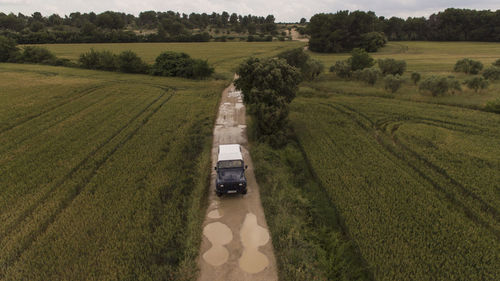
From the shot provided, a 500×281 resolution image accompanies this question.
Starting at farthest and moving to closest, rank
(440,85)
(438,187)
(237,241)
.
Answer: (440,85) < (438,187) < (237,241)

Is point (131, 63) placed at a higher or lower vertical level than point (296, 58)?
lower

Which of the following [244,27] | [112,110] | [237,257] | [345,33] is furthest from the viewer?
[244,27]

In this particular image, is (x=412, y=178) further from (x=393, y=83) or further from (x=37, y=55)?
(x=37, y=55)

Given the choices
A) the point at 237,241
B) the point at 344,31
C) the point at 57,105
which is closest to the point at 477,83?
the point at 237,241

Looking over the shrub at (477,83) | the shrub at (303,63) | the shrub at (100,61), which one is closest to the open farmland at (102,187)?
the shrub at (303,63)

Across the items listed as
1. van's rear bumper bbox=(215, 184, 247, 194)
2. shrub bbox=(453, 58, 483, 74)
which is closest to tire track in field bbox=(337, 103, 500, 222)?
van's rear bumper bbox=(215, 184, 247, 194)

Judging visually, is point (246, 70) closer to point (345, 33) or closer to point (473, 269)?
point (473, 269)

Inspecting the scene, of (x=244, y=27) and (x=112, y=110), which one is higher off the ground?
(x=244, y=27)

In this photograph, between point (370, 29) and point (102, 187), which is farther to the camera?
point (370, 29)

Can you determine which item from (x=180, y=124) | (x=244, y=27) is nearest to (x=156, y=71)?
(x=180, y=124)
